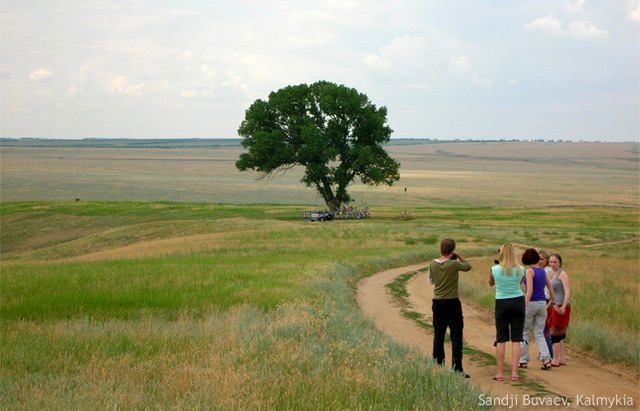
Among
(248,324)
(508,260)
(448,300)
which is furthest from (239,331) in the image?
(508,260)

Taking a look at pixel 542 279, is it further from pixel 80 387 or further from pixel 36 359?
pixel 36 359

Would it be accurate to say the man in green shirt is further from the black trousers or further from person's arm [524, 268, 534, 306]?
person's arm [524, 268, 534, 306]

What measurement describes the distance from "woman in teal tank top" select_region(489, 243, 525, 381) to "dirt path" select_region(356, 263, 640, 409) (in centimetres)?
46

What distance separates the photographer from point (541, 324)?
1070 cm

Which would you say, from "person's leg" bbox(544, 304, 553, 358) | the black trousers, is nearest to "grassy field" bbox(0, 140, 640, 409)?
the black trousers

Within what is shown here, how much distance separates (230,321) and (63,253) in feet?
112

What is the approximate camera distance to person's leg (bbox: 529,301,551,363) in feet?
34.8

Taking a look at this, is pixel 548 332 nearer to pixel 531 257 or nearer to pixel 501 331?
pixel 501 331

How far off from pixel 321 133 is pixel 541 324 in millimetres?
51664

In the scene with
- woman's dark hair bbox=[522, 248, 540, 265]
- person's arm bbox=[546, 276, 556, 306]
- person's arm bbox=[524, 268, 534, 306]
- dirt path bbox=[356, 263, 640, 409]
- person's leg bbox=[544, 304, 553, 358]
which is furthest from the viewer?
person's leg bbox=[544, 304, 553, 358]

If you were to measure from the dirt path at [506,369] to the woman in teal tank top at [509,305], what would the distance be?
460 millimetres

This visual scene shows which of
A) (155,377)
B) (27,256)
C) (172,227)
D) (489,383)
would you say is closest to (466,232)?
(172,227)

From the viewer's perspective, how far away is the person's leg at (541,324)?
10594mm

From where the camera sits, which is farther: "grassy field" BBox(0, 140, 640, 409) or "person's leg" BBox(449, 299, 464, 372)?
"person's leg" BBox(449, 299, 464, 372)
